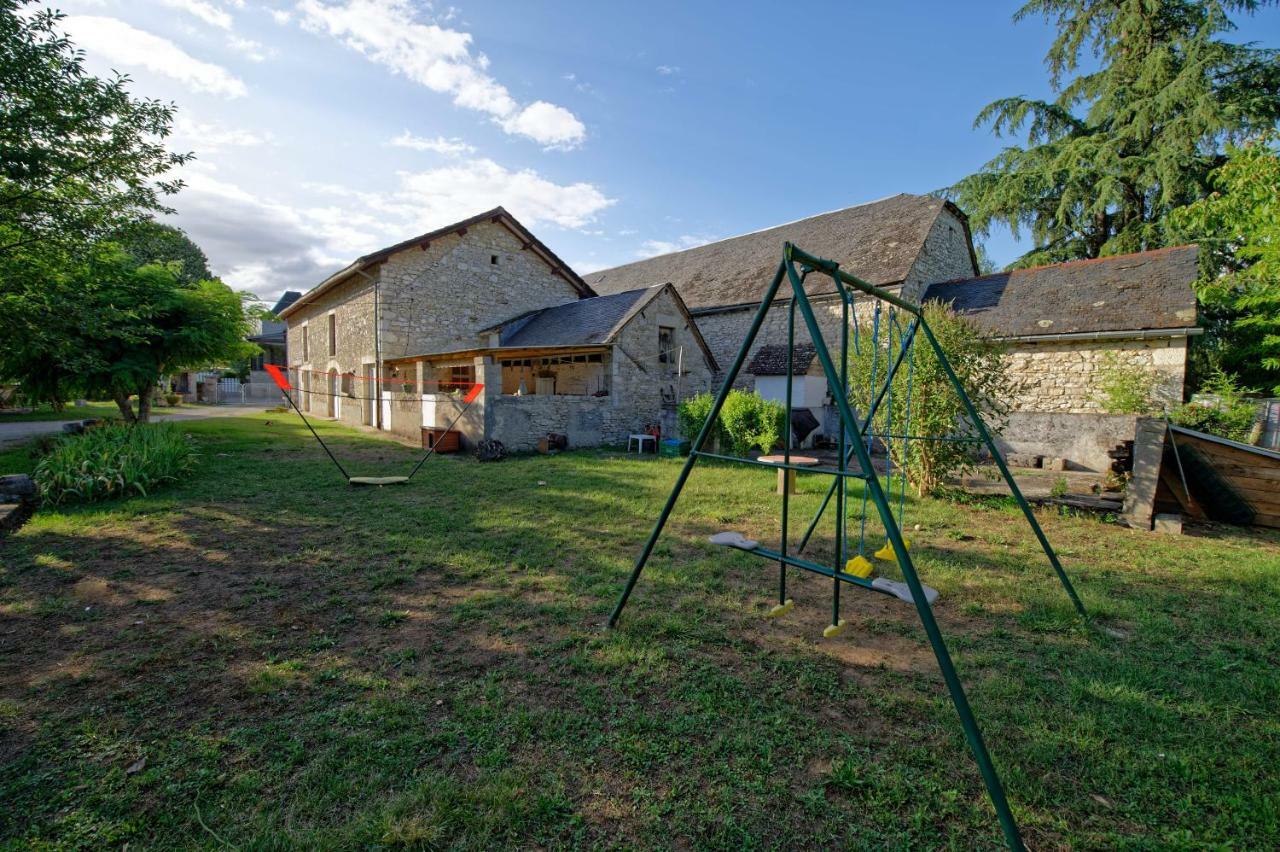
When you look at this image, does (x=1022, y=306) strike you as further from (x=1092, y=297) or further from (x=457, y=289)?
(x=457, y=289)

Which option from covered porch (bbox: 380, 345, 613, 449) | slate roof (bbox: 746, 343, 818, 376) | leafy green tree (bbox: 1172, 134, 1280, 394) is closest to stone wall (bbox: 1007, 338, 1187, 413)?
leafy green tree (bbox: 1172, 134, 1280, 394)

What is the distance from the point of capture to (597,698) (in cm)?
273

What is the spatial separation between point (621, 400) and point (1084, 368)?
446 inches

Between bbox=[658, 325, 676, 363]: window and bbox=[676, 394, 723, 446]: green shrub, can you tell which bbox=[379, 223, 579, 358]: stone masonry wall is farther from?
bbox=[676, 394, 723, 446]: green shrub

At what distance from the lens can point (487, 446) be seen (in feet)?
35.6

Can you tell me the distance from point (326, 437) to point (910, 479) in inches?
551

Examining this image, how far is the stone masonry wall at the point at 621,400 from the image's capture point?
37.4 feet

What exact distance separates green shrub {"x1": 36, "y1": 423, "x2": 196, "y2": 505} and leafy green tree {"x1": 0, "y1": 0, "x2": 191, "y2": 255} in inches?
107

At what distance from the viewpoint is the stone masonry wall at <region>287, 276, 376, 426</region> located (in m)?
15.7

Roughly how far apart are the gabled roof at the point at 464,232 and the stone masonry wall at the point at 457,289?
224mm

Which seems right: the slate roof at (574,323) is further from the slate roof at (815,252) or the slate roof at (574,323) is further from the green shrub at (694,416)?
the slate roof at (815,252)

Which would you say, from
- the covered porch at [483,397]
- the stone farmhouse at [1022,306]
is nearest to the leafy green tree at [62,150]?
the covered porch at [483,397]

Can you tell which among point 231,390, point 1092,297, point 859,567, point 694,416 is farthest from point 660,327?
point 231,390

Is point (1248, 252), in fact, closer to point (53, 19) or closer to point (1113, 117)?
point (1113, 117)
